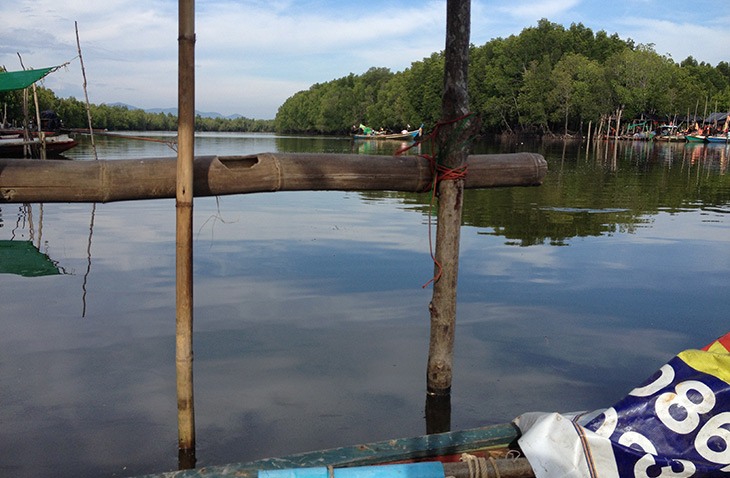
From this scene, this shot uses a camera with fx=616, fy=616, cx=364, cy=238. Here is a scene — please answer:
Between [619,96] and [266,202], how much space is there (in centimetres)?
7378

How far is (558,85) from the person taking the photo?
85.1 metres

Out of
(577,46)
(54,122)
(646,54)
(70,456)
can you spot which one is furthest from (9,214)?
(577,46)

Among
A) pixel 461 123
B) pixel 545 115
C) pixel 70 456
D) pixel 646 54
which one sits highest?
pixel 646 54

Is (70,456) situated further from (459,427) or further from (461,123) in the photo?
(461,123)

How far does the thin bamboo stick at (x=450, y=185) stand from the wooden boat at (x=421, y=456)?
4.66 feet

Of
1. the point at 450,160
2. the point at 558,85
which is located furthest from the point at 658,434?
the point at 558,85

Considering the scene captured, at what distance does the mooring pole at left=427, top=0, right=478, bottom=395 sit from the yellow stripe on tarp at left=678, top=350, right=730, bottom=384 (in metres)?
1.88

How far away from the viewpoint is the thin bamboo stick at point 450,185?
452cm

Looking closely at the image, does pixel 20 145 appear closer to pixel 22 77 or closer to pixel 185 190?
pixel 22 77

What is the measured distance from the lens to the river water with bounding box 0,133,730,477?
4.99 metres

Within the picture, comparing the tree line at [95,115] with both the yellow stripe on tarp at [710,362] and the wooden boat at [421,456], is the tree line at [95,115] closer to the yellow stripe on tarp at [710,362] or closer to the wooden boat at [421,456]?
the wooden boat at [421,456]

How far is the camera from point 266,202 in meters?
18.0

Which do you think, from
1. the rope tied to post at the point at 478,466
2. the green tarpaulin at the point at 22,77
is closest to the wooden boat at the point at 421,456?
the rope tied to post at the point at 478,466

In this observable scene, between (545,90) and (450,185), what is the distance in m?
93.2
